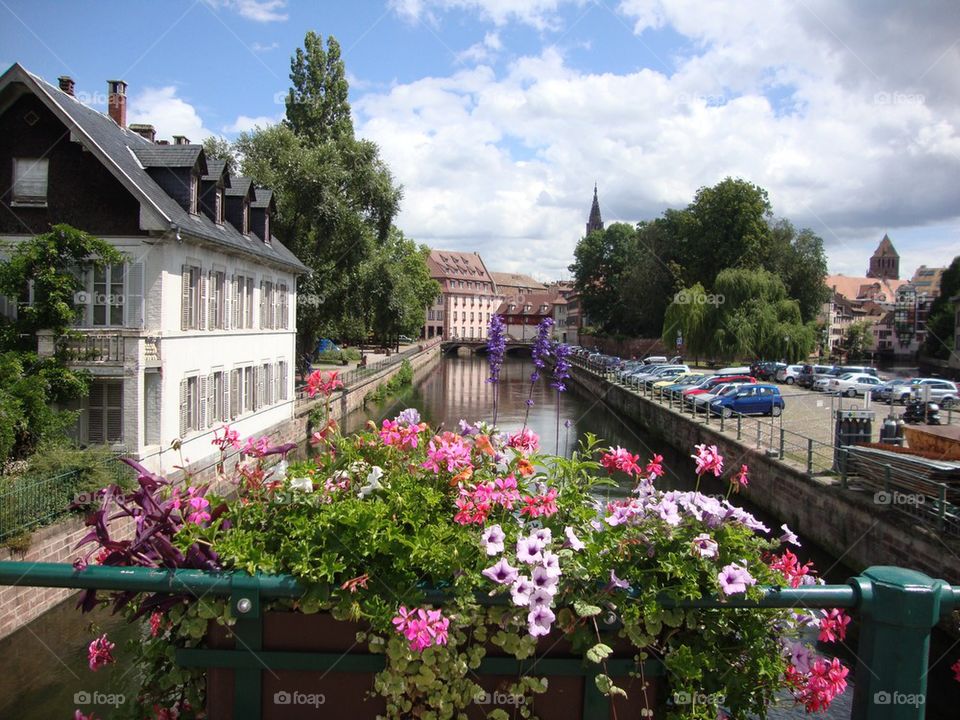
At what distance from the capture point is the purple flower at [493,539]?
2.21 meters

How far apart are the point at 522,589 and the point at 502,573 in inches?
2.8

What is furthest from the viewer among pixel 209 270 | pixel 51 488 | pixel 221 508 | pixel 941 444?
pixel 209 270

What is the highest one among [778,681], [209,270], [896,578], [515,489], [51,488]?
[209,270]

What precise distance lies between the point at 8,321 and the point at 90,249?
2316 millimetres

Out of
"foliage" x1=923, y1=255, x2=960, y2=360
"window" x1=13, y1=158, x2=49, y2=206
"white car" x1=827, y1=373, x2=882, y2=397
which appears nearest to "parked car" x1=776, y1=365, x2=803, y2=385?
"white car" x1=827, y1=373, x2=882, y2=397

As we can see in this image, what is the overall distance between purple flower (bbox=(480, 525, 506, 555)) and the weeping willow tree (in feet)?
159

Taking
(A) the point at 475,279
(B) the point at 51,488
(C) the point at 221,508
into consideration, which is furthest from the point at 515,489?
(A) the point at 475,279

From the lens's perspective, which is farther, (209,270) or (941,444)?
(209,270)

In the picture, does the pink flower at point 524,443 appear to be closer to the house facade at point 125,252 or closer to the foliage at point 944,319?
the house facade at point 125,252

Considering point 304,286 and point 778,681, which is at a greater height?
point 304,286

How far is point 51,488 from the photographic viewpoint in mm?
12445

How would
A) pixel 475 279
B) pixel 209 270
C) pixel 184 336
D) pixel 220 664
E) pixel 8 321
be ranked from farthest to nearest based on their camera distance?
pixel 475 279, pixel 209 270, pixel 184 336, pixel 8 321, pixel 220 664

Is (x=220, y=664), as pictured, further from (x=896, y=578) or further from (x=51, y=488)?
(x=51, y=488)

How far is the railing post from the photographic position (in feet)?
7.24
